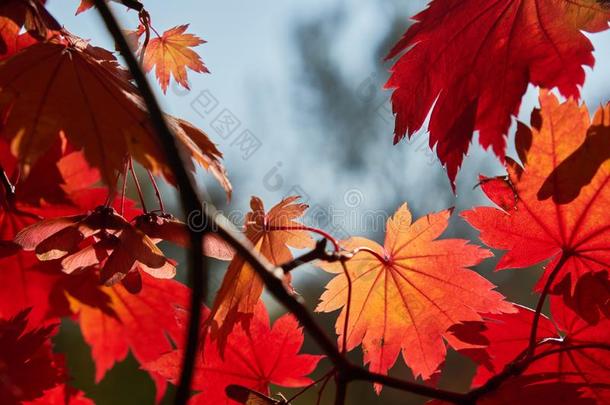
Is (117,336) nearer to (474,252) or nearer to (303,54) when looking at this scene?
(474,252)

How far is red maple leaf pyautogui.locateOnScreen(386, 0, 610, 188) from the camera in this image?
2.43ft

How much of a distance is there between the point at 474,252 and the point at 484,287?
55mm

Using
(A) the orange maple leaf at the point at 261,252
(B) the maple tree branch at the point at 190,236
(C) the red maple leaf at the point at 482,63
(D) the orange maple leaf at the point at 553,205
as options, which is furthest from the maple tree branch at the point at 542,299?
(B) the maple tree branch at the point at 190,236

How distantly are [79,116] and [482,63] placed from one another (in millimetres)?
472

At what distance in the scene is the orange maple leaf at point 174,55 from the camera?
3.42 feet

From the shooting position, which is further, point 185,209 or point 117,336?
point 117,336

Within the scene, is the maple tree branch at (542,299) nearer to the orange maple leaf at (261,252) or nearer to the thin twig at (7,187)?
the orange maple leaf at (261,252)

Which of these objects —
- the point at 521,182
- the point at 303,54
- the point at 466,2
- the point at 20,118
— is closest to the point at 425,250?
the point at 521,182

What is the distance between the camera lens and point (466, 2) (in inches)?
33.9

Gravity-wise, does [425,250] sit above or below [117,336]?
above

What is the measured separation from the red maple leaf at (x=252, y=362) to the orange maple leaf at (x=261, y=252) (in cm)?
7

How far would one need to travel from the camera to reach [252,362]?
0.84 meters

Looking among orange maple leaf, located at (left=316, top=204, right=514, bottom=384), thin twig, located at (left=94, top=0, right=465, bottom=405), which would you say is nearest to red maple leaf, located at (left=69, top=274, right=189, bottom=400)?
orange maple leaf, located at (left=316, top=204, right=514, bottom=384)

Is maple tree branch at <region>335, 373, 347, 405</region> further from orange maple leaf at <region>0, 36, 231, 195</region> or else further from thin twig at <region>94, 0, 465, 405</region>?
orange maple leaf at <region>0, 36, 231, 195</region>
